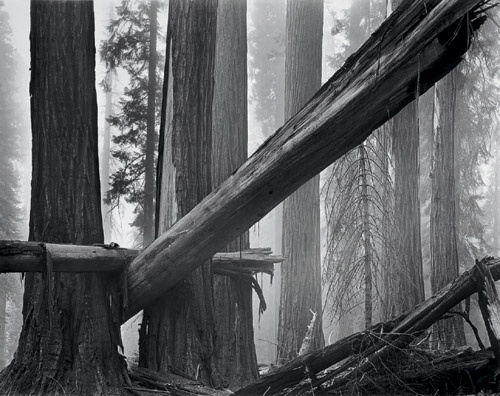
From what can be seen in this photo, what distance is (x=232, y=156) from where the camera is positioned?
7.36 meters

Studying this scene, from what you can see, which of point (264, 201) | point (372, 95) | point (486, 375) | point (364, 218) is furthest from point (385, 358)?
point (364, 218)

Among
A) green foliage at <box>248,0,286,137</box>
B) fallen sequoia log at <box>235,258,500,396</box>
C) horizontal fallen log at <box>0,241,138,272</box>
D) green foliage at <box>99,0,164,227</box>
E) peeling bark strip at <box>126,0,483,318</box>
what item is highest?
green foliage at <box>248,0,286,137</box>

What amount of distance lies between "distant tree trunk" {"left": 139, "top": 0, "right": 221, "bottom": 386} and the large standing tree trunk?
5.25 metres

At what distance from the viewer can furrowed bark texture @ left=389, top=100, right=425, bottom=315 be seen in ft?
32.7

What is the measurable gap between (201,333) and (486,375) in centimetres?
247

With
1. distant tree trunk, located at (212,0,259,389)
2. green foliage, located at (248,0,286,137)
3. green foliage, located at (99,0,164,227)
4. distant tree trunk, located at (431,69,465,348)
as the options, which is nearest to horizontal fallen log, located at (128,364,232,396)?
distant tree trunk, located at (212,0,259,389)

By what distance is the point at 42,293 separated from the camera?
4.68 meters

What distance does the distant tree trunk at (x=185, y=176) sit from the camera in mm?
5086

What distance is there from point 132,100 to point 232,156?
968 centimetres

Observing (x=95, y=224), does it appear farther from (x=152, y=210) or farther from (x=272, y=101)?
(x=272, y=101)

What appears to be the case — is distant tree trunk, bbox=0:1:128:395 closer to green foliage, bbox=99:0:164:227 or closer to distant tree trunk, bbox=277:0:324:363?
distant tree trunk, bbox=277:0:324:363

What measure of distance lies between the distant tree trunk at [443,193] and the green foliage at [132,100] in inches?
287

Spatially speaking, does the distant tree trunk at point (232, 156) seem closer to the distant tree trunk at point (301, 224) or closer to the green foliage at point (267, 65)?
the distant tree trunk at point (301, 224)

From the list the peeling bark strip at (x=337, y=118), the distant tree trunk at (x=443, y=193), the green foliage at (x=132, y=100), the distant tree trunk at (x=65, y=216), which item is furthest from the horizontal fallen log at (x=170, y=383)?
the green foliage at (x=132, y=100)
